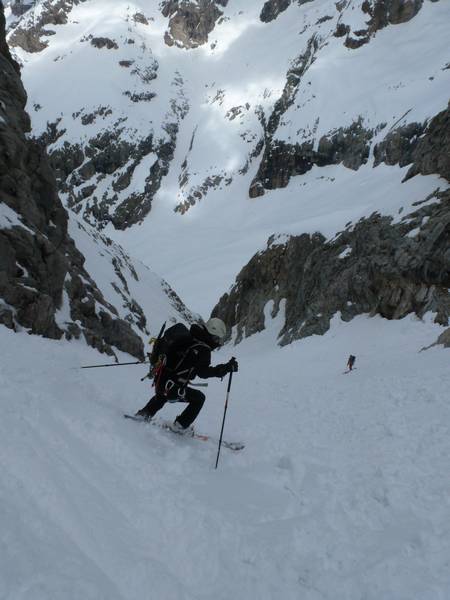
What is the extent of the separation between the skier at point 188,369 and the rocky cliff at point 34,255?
6311mm

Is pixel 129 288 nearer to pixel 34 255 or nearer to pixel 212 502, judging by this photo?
pixel 34 255

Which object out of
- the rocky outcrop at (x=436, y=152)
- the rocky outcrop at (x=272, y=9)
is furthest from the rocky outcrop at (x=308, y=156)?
the rocky outcrop at (x=272, y=9)

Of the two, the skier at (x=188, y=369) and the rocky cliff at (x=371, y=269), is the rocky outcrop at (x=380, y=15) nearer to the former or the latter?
the rocky cliff at (x=371, y=269)

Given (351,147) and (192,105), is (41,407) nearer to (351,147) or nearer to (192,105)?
(351,147)

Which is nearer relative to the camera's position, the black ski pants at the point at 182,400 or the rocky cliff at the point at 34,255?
the black ski pants at the point at 182,400

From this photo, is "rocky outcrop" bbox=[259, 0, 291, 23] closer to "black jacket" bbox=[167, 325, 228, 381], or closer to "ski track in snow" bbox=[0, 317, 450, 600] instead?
"ski track in snow" bbox=[0, 317, 450, 600]

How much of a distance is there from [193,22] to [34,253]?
158245mm

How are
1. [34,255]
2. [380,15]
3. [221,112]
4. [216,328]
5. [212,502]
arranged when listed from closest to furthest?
1. [212,502]
2. [216,328]
3. [34,255]
4. [380,15]
5. [221,112]

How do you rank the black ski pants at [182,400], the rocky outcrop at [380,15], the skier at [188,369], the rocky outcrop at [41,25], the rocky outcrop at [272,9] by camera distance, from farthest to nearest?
1. the rocky outcrop at [41,25]
2. the rocky outcrop at [272,9]
3. the rocky outcrop at [380,15]
4. the black ski pants at [182,400]
5. the skier at [188,369]

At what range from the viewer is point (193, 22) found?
148250 millimetres

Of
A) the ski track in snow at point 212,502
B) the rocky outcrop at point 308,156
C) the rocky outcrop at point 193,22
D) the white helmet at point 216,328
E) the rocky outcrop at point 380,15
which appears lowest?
the ski track in snow at point 212,502

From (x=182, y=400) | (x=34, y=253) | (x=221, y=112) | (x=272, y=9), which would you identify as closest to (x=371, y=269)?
(x=34, y=253)

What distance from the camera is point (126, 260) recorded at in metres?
45.4

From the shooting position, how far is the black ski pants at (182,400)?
7020 mm
